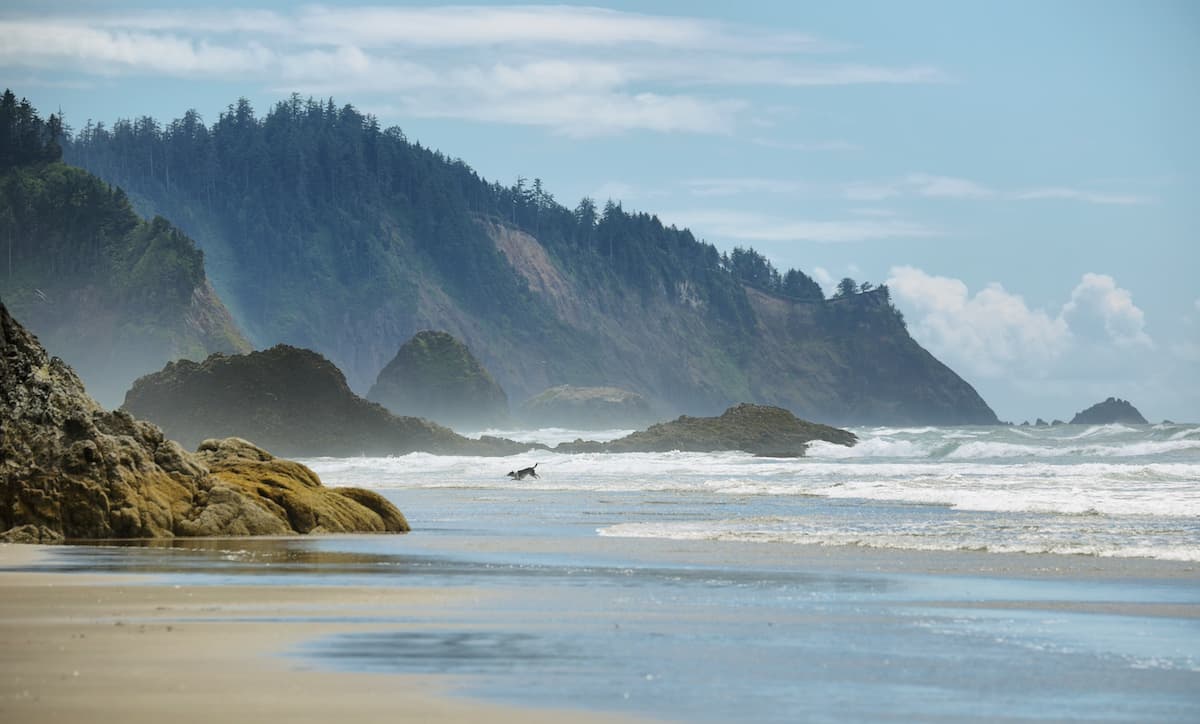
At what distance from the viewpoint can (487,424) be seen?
408 feet

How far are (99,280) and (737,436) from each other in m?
57.4

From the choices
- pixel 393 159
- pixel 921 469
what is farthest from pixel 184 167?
pixel 921 469

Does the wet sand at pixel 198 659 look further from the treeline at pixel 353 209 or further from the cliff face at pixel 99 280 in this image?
the treeline at pixel 353 209

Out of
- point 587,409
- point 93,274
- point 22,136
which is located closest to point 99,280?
point 93,274

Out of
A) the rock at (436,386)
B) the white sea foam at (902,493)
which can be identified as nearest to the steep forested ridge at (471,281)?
the rock at (436,386)

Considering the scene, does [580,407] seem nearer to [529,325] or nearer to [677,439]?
[529,325]

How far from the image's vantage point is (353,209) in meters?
173

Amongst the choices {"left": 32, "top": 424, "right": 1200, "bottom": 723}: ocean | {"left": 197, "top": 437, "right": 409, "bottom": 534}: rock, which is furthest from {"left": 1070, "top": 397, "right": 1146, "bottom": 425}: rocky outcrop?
{"left": 197, "top": 437, "right": 409, "bottom": 534}: rock

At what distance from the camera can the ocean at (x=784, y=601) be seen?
819 centimetres

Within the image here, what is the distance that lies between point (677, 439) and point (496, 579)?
62164 millimetres

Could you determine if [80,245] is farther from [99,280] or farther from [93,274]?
[99,280]

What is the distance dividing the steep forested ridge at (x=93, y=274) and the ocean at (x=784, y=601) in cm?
8255

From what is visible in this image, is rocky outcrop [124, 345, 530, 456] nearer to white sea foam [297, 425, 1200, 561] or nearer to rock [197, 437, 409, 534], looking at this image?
white sea foam [297, 425, 1200, 561]

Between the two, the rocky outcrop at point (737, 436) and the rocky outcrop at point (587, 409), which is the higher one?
the rocky outcrop at point (587, 409)
